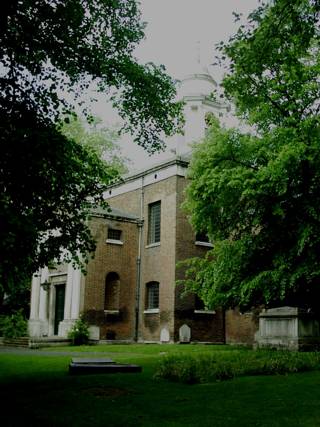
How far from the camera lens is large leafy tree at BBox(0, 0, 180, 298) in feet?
32.9

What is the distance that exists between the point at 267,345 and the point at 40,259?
10.6 metres

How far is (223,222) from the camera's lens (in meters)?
20.8

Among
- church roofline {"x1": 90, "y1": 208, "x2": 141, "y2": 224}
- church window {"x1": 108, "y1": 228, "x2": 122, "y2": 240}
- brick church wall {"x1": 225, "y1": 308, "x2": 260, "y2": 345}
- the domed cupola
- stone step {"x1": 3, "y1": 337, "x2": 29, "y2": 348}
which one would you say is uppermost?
the domed cupola

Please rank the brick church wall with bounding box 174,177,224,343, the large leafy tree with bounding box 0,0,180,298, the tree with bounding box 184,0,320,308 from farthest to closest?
the brick church wall with bounding box 174,177,224,343 → the tree with bounding box 184,0,320,308 → the large leafy tree with bounding box 0,0,180,298

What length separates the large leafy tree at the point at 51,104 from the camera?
10.0 m

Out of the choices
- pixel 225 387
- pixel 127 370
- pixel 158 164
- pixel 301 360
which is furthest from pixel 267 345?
pixel 158 164

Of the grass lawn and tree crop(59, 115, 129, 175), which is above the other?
tree crop(59, 115, 129, 175)

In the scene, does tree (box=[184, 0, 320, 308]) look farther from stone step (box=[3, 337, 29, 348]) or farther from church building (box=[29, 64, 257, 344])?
stone step (box=[3, 337, 29, 348])

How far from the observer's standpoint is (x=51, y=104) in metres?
11.5

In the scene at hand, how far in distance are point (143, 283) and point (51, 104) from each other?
19.2 metres

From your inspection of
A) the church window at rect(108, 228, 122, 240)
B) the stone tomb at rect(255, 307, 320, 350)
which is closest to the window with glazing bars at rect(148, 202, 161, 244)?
the church window at rect(108, 228, 122, 240)

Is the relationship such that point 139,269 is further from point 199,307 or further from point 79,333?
point 79,333

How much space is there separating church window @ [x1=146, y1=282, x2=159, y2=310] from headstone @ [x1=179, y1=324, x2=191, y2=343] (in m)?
2.59

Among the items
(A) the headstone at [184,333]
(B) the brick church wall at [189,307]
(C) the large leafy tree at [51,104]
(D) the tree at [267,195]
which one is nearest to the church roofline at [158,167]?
(B) the brick church wall at [189,307]
